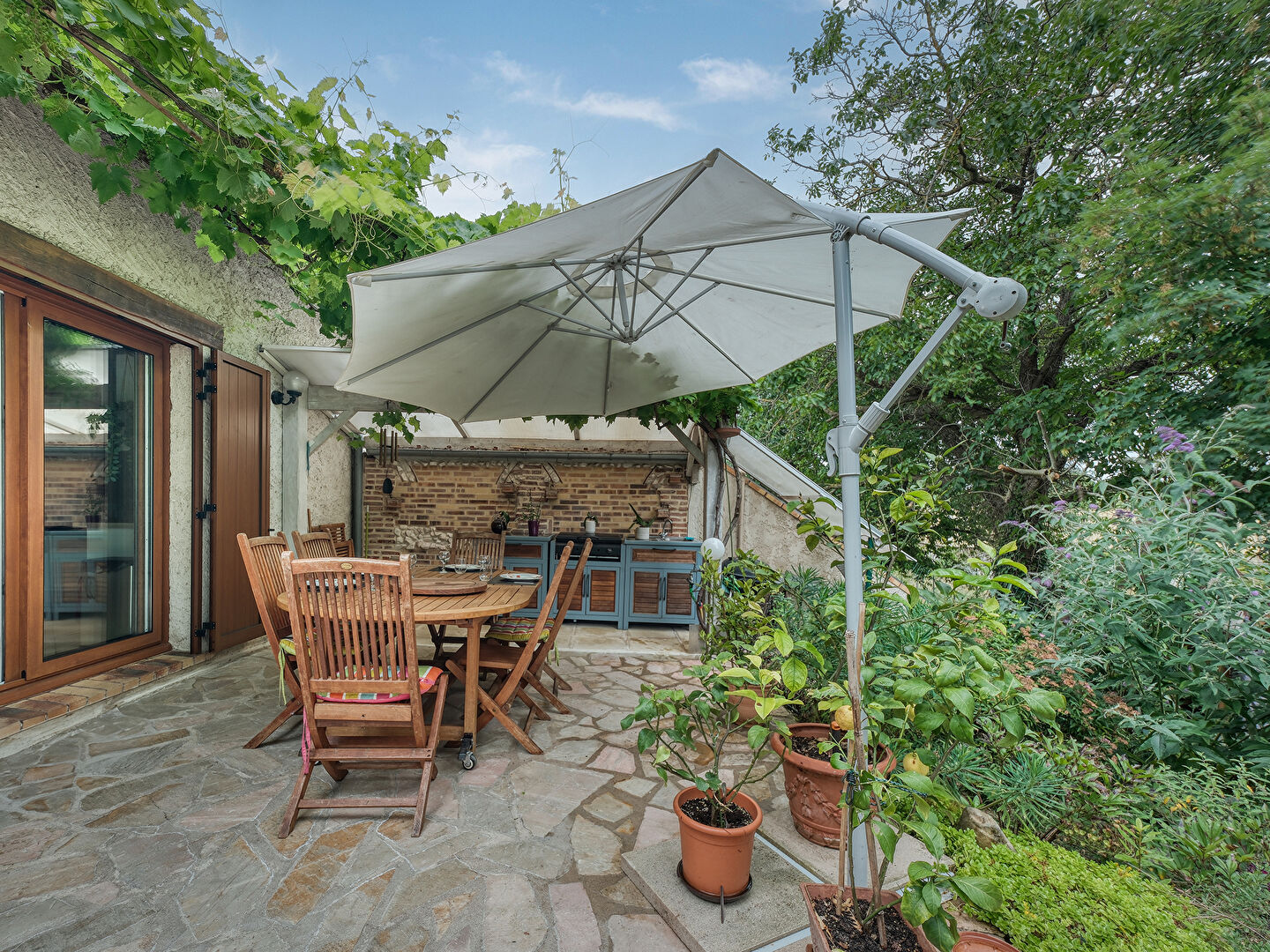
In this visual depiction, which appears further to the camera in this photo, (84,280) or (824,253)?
(84,280)

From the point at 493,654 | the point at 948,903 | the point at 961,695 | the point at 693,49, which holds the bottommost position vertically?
the point at 948,903

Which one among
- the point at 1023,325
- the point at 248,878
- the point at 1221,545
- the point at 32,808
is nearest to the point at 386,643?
the point at 248,878

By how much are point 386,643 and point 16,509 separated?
2549 millimetres

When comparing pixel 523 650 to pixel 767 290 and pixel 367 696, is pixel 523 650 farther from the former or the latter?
pixel 767 290

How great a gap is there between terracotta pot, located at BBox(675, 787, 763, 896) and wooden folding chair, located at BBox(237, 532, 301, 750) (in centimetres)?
185

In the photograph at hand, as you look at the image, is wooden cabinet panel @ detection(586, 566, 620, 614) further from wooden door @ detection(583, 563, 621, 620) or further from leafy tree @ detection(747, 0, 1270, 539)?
leafy tree @ detection(747, 0, 1270, 539)

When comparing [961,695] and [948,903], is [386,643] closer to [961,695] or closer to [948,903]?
[961,695]

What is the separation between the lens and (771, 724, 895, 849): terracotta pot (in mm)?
1974

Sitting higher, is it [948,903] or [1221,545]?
[1221,545]

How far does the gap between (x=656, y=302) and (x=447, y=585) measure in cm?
192

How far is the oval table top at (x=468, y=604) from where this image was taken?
247 cm

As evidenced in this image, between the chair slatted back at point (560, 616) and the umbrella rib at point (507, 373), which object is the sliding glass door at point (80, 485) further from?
the chair slatted back at point (560, 616)

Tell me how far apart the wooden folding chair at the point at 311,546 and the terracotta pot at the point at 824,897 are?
3.12 meters

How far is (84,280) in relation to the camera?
311 cm
